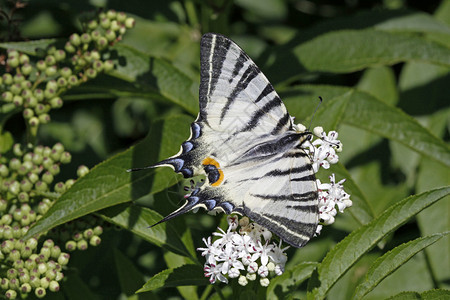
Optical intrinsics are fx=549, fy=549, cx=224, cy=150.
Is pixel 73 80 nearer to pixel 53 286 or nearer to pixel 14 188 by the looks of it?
pixel 14 188

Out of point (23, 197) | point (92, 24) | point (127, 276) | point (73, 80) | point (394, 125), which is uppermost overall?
point (92, 24)

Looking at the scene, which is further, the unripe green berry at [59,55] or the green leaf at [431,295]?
the unripe green berry at [59,55]

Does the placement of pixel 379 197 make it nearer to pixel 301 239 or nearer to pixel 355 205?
pixel 355 205

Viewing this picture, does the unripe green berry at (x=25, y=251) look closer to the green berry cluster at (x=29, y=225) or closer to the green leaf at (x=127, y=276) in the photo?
the green berry cluster at (x=29, y=225)

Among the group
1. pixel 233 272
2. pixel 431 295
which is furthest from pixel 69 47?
pixel 431 295

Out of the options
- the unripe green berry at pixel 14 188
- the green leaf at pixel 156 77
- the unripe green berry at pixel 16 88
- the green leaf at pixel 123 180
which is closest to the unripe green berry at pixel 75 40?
the green leaf at pixel 156 77

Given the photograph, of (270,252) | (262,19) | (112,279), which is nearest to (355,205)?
(270,252)
